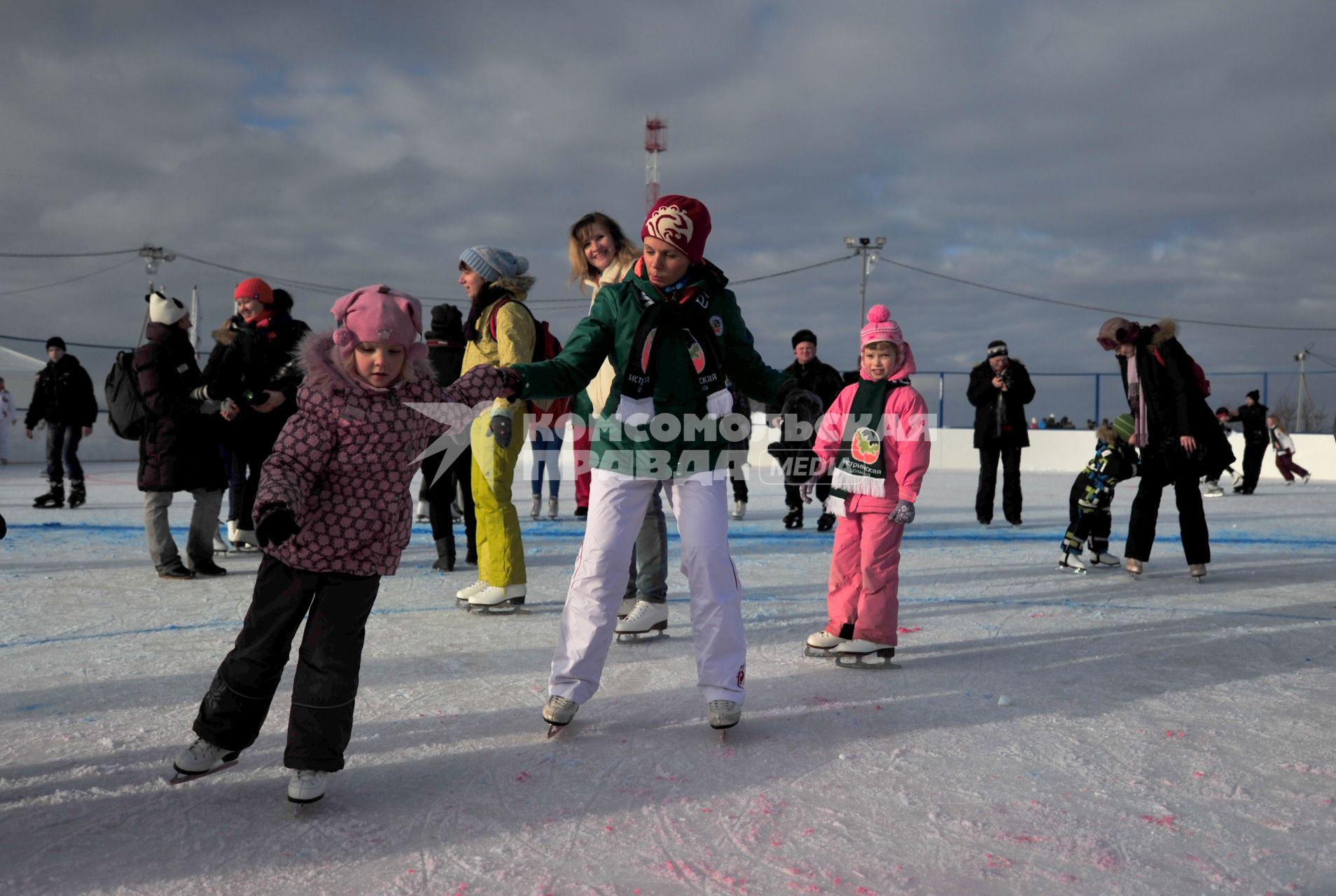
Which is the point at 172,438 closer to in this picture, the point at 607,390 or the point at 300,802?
the point at 607,390

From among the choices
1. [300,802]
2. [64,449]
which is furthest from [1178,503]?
[64,449]

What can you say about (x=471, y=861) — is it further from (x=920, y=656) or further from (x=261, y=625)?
(x=920, y=656)

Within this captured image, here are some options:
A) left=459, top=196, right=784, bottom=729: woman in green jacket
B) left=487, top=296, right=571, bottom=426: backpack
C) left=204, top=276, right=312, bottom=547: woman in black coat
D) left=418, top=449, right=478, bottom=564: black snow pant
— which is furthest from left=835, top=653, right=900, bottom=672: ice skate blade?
left=204, top=276, right=312, bottom=547: woman in black coat

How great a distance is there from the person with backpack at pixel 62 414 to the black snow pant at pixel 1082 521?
28.3 ft

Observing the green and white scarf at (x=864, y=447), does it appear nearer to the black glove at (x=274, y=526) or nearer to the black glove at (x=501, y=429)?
the black glove at (x=501, y=429)

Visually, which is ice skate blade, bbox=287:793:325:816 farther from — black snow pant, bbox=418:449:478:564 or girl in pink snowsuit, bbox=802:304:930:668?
black snow pant, bbox=418:449:478:564

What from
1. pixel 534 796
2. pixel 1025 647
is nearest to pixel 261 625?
pixel 534 796

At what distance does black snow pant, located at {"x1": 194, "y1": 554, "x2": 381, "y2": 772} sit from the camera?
2.11 meters

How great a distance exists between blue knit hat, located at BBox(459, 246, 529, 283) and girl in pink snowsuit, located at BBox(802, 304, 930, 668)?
1.61 metres

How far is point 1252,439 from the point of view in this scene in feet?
44.5

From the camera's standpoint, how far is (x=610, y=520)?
271cm

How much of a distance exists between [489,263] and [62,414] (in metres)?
7.01

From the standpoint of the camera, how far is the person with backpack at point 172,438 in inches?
194

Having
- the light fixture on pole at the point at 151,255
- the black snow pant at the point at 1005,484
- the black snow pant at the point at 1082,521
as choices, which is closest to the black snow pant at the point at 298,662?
the black snow pant at the point at 1082,521
